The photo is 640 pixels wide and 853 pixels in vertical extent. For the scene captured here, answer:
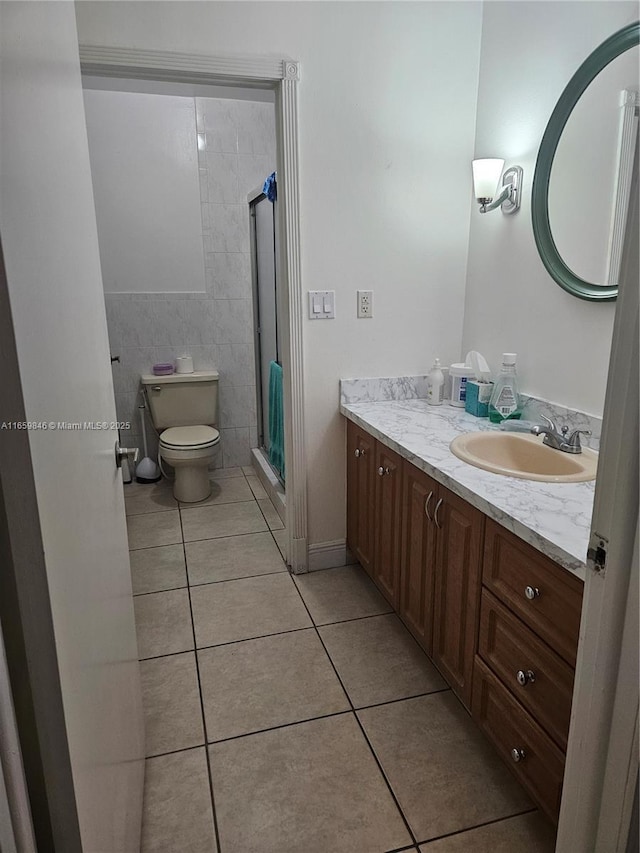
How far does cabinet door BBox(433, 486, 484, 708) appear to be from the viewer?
1.50m

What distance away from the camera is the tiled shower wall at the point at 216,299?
3.56 metres

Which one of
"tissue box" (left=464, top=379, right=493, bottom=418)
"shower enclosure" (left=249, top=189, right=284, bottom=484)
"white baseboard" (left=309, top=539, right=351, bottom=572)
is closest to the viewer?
"tissue box" (left=464, top=379, right=493, bottom=418)

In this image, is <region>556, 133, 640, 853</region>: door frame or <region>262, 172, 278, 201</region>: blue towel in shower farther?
<region>262, 172, 278, 201</region>: blue towel in shower

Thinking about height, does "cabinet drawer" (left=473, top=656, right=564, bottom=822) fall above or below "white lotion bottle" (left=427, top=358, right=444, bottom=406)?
below

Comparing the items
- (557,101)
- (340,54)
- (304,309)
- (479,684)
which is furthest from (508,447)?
(340,54)

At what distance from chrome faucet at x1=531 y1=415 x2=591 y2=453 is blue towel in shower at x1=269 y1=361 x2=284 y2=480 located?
161 centimetres

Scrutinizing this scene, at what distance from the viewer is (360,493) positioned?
2371mm

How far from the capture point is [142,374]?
3680mm

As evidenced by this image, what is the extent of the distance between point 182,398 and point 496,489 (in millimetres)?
2620

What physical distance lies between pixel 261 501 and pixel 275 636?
4.49ft

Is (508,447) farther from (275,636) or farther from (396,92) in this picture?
(396,92)

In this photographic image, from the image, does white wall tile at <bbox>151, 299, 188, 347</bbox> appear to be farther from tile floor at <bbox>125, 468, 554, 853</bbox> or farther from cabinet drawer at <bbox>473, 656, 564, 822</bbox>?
cabinet drawer at <bbox>473, 656, 564, 822</bbox>

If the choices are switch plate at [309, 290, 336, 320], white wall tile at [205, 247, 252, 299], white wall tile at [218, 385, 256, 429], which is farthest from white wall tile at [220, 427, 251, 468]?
switch plate at [309, 290, 336, 320]

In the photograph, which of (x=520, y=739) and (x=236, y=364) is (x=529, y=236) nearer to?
(x=520, y=739)
